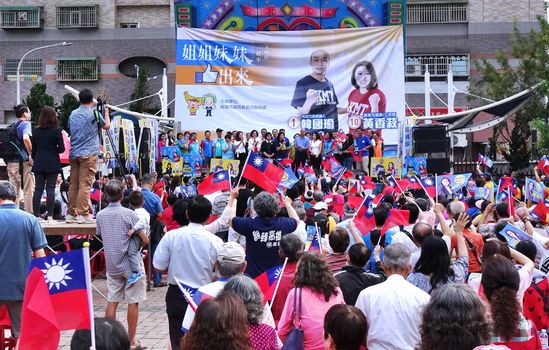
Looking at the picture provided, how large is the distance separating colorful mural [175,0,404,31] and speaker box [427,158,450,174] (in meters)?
8.15

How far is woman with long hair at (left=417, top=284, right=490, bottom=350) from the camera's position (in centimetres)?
380

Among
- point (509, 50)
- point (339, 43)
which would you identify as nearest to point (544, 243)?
point (339, 43)

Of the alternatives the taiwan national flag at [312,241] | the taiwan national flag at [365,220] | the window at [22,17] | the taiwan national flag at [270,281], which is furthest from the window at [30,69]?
the taiwan national flag at [270,281]

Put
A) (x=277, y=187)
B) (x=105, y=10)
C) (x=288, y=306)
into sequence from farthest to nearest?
(x=105, y=10) → (x=277, y=187) → (x=288, y=306)

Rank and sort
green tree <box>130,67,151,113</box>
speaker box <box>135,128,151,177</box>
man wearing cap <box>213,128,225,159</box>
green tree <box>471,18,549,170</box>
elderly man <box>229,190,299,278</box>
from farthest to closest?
green tree <box>130,67,151,113</box> → green tree <box>471,18,549,170</box> → man wearing cap <box>213,128,225,159</box> → speaker box <box>135,128,151,177</box> → elderly man <box>229,190,299,278</box>

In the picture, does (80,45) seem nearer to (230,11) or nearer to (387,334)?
(230,11)

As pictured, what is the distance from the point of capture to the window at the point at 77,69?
42.2 metres

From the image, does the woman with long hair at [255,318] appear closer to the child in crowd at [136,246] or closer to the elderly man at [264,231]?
the elderly man at [264,231]

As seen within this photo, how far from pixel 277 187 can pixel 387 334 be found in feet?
16.3

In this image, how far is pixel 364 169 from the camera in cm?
2303

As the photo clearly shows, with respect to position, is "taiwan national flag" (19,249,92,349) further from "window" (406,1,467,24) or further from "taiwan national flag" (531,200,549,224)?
"window" (406,1,467,24)

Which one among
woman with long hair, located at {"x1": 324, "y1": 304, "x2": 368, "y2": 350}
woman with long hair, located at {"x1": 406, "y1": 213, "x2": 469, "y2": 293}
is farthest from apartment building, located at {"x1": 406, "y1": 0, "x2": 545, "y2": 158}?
woman with long hair, located at {"x1": 324, "y1": 304, "x2": 368, "y2": 350}

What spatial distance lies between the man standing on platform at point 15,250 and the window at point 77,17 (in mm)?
37451

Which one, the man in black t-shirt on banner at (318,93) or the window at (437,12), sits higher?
the window at (437,12)
